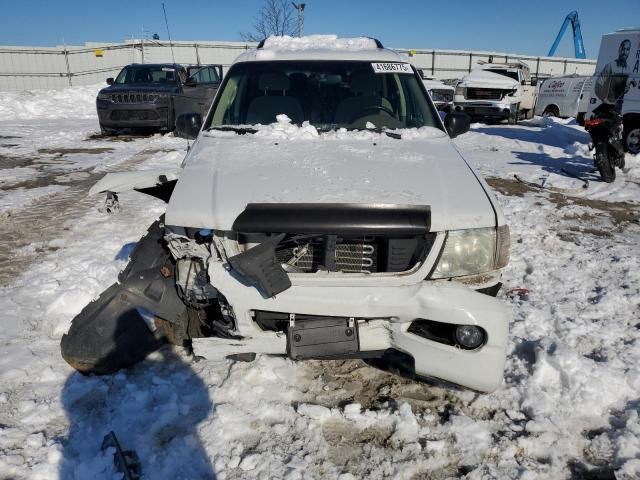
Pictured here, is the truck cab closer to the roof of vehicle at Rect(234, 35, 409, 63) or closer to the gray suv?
the gray suv

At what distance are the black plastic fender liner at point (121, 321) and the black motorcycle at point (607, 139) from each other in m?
7.78

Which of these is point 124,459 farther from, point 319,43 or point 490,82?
point 490,82

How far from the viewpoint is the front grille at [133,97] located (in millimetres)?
12133

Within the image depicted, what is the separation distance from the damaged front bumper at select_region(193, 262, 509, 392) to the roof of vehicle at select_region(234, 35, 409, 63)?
232 centimetres

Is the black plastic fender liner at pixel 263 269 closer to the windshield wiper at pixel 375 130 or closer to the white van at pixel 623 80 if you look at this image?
the windshield wiper at pixel 375 130

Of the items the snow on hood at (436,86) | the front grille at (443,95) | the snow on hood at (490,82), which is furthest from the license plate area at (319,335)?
the front grille at (443,95)

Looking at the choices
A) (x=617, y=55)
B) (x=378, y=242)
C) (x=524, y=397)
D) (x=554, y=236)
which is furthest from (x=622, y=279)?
(x=617, y=55)

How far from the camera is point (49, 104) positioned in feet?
68.8

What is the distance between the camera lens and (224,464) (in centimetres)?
221

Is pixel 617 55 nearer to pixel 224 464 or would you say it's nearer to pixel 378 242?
pixel 378 242

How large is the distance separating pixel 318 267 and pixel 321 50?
95.9 inches

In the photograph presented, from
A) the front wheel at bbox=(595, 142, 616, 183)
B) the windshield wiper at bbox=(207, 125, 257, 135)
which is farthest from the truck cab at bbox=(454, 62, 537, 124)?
the windshield wiper at bbox=(207, 125, 257, 135)

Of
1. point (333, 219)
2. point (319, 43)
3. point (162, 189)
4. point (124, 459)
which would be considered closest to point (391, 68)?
point (319, 43)

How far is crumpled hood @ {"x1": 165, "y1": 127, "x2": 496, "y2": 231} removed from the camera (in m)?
2.33
